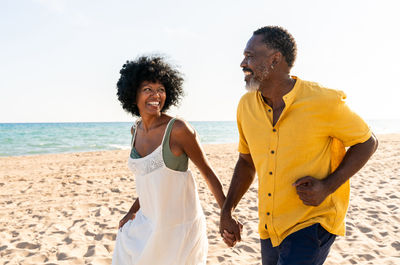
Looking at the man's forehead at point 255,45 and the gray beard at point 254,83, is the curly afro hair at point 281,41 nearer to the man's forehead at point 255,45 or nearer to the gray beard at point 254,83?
the man's forehead at point 255,45

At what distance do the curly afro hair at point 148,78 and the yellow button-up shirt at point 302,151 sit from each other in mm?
1082

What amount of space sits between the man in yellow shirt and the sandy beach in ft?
8.16

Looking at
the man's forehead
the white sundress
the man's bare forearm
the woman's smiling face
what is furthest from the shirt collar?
the woman's smiling face

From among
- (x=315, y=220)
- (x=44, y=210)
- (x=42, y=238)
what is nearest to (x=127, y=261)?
(x=315, y=220)

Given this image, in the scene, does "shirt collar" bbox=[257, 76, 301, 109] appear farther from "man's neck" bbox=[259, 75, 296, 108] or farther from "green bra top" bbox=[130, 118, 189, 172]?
"green bra top" bbox=[130, 118, 189, 172]

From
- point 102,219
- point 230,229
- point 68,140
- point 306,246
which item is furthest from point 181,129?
point 68,140

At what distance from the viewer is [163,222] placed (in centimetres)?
255

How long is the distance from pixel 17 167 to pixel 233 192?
40.4ft

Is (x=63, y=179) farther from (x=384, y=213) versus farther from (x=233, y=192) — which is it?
(x=233, y=192)

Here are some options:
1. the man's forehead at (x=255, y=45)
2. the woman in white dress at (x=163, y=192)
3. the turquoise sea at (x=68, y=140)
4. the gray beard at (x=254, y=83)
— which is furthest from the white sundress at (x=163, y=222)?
the turquoise sea at (x=68, y=140)

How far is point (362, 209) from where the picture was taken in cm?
644

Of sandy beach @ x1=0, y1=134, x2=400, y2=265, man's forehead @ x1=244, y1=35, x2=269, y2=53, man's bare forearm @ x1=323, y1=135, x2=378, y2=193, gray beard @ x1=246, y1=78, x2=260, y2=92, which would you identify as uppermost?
man's forehead @ x1=244, y1=35, x2=269, y2=53

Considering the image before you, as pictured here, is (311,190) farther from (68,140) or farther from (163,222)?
(68,140)

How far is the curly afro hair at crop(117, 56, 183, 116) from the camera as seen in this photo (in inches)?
114
